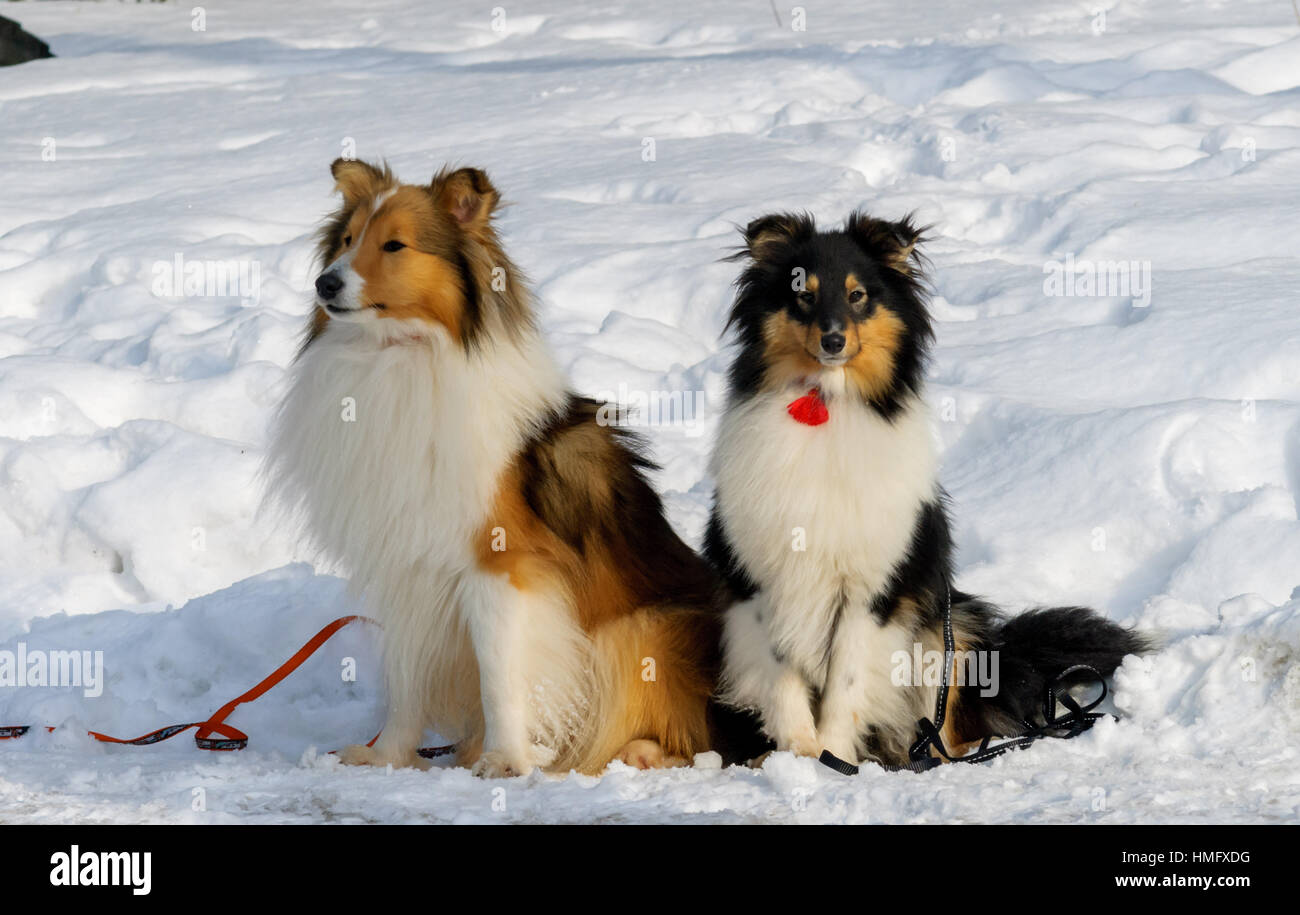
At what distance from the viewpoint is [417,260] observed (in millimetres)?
3715

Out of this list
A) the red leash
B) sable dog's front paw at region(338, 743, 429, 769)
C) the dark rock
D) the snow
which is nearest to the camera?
the snow

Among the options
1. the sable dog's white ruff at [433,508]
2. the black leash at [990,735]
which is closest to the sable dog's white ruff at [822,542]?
the black leash at [990,735]

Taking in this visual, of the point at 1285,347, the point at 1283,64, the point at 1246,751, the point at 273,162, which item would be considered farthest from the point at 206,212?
the point at 1283,64

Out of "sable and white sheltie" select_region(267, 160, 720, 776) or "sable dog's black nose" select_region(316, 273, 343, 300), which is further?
"sable and white sheltie" select_region(267, 160, 720, 776)

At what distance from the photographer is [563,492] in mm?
3908

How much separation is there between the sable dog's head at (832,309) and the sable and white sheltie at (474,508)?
2.06 ft

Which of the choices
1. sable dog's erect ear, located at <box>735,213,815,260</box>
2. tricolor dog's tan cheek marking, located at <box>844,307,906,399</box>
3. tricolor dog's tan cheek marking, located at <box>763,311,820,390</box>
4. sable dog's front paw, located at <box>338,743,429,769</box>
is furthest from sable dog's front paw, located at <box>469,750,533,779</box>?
sable dog's erect ear, located at <box>735,213,815,260</box>

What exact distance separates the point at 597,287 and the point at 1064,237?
262 centimetres

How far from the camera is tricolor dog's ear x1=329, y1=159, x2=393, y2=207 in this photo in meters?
3.85

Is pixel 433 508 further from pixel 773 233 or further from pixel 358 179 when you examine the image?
pixel 773 233

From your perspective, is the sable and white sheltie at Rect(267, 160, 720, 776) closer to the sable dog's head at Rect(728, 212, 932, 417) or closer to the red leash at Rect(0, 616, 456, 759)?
the red leash at Rect(0, 616, 456, 759)

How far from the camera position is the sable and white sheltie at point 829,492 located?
3627mm

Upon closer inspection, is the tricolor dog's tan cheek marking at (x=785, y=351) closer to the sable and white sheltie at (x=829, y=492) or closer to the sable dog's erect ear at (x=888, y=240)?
the sable and white sheltie at (x=829, y=492)

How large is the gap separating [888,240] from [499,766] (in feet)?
6.03
